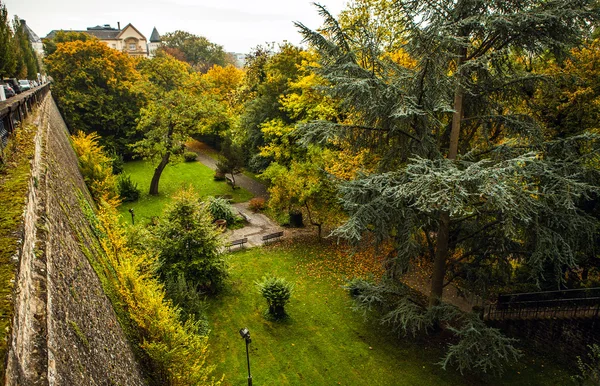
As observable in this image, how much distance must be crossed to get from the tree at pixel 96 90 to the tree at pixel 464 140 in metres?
28.7

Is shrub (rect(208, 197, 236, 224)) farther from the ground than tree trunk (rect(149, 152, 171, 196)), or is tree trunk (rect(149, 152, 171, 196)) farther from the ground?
tree trunk (rect(149, 152, 171, 196))

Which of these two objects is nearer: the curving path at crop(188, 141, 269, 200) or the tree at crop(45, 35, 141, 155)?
the curving path at crop(188, 141, 269, 200)

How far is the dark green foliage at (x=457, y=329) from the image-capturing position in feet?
30.0

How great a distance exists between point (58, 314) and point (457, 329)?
10.8m

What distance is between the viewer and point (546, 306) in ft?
39.2

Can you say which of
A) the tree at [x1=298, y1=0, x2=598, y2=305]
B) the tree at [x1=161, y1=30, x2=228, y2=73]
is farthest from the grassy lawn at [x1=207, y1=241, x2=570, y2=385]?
the tree at [x1=161, y1=30, x2=228, y2=73]

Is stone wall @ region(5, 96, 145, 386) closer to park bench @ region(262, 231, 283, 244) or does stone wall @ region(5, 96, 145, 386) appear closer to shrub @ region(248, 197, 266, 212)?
park bench @ region(262, 231, 283, 244)

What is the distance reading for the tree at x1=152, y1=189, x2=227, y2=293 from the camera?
1345cm

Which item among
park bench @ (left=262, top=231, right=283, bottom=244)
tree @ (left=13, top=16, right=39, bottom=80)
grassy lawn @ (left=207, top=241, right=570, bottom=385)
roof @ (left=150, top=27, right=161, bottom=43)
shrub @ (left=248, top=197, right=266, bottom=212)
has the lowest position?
grassy lawn @ (left=207, top=241, right=570, bottom=385)

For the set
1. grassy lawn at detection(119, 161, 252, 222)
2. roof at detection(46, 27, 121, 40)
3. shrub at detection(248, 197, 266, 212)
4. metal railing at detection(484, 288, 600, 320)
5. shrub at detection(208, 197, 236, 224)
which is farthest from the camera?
roof at detection(46, 27, 121, 40)

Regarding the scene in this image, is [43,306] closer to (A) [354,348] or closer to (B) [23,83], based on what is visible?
(A) [354,348]

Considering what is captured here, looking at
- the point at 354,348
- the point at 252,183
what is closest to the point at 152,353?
the point at 354,348

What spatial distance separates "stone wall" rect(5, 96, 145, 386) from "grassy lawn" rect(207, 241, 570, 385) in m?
5.35

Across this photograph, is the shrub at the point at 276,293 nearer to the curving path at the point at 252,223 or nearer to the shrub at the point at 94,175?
the curving path at the point at 252,223
